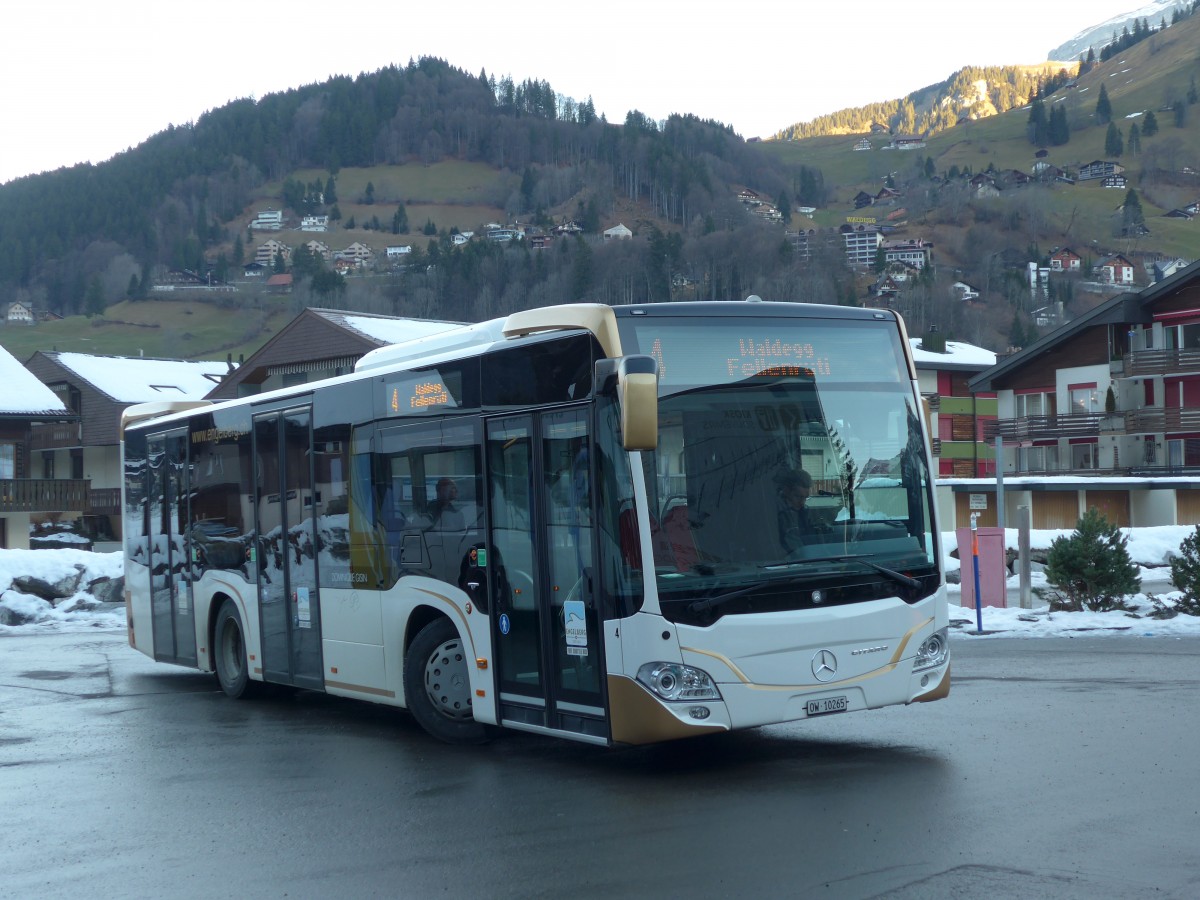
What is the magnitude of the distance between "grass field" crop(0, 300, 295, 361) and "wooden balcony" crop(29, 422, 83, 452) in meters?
63.8

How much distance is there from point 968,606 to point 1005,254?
184 metres

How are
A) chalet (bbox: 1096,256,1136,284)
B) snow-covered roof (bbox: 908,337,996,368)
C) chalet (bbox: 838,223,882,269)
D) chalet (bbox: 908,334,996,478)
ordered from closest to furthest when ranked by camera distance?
1. snow-covered roof (bbox: 908,337,996,368)
2. chalet (bbox: 908,334,996,478)
3. chalet (bbox: 838,223,882,269)
4. chalet (bbox: 1096,256,1136,284)

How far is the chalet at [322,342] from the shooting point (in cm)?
6025

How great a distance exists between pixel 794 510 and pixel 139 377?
7533cm

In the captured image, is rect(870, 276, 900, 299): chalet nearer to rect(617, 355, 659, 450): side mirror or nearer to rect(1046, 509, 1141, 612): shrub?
rect(1046, 509, 1141, 612): shrub

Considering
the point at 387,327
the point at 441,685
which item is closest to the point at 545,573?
the point at 441,685

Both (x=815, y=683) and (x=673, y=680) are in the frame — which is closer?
(x=673, y=680)

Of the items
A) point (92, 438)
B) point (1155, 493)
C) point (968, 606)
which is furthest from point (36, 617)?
point (92, 438)

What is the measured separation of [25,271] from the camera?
630 feet

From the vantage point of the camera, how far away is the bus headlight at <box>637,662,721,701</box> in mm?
8328

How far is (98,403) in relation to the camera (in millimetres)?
75125

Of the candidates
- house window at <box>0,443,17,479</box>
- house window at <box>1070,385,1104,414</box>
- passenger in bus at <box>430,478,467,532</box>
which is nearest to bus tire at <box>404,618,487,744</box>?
passenger in bus at <box>430,478,467,532</box>

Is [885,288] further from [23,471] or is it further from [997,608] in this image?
[997,608]

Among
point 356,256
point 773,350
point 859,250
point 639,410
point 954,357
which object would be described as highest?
point 356,256
